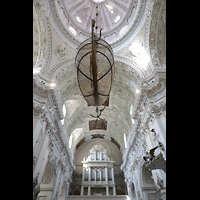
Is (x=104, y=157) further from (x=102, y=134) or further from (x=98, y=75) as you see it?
(x=98, y=75)

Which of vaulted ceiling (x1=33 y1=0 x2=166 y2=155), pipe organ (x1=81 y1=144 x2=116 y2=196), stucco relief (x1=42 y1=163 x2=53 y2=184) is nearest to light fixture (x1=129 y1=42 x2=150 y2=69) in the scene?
vaulted ceiling (x1=33 y1=0 x2=166 y2=155)

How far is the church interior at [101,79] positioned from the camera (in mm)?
5430

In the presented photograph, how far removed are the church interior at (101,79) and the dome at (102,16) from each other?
0.20 ft

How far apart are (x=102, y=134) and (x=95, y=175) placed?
197 inches

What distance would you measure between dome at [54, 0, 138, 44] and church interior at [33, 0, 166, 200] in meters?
0.06

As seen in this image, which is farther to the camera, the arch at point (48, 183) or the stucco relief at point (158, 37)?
the arch at point (48, 183)

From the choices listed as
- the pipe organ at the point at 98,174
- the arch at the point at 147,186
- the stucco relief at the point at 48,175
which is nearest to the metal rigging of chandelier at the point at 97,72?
the arch at the point at 147,186

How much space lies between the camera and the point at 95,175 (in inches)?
774

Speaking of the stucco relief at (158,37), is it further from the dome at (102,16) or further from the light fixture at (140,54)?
A: the dome at (102,16)

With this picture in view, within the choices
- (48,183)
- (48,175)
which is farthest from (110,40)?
(48,183)

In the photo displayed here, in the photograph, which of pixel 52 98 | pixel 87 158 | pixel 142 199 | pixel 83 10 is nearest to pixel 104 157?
pixel 87 158

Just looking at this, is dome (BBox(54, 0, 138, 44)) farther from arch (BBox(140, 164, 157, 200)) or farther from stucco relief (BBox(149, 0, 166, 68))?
arch (BBox(140, 164, 157, 200))

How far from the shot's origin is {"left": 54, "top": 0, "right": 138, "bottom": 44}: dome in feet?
37.7

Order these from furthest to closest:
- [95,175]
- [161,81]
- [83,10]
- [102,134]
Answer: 1. [102,134]
2. [95,175]
3. [83,10]
4. [161,81]
